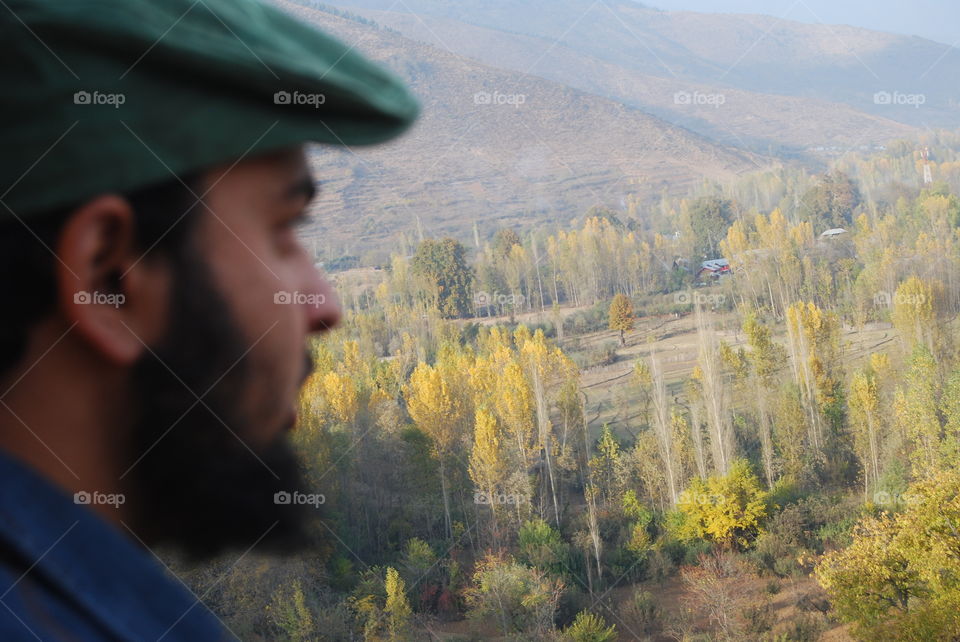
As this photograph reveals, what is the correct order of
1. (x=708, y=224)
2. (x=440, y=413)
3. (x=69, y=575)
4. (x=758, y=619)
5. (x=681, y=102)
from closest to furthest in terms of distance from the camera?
1. (x=69, y=575)
2. (x=758, y=619)
3. (x=440, y=413)
4. (x=708, y=224)
5. (x=681, y=102)

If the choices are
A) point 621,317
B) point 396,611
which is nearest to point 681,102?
point 621,317

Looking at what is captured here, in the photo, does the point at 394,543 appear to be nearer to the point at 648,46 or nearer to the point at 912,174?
the point at 912,174

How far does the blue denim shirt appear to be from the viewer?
235 millimetres

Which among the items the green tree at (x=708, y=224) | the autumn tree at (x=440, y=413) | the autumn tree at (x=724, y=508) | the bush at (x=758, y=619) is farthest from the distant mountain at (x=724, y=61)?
the bush at (x=758, y=619)

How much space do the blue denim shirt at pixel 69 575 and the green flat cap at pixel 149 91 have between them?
3.3 inches

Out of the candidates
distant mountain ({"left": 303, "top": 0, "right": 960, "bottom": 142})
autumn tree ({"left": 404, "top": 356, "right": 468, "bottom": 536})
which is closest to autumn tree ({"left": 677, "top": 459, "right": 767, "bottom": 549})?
autumn tree ({"left": 404, "top": 356, "right": 468, "bottom": 536})

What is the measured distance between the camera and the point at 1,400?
0.27m

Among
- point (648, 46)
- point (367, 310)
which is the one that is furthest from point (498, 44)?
point (367, 310)

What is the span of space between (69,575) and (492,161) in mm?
30756

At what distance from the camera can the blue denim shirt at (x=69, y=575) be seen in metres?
0.24

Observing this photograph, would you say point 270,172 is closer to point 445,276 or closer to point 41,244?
point 41,244

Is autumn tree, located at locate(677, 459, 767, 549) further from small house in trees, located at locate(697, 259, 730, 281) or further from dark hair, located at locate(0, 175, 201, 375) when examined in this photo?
dark hair, located at locate(0, 175, 201, 375)

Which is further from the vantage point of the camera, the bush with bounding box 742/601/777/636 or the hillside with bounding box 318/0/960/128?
the hillside with bounding box 318/0/960/128

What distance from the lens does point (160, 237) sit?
29cm
